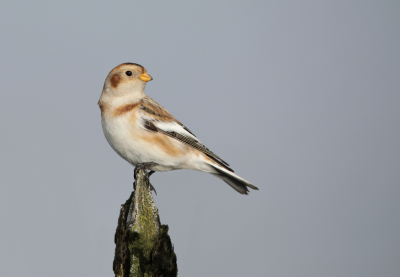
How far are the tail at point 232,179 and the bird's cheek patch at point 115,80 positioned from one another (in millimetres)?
1979

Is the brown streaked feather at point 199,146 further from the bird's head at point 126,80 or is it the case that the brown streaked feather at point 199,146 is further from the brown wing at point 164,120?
the bird's head at point 126,80

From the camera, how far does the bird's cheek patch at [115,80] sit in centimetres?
720

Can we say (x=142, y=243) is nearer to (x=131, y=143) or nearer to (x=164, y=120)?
(x=131, y=143)

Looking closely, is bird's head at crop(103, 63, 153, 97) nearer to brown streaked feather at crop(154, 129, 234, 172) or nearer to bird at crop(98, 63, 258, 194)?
bird at crop(98, 63, 258, 194)

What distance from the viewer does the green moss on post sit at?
606cm

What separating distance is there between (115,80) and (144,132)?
981 mm

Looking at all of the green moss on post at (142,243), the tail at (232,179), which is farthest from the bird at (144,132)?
the green moss on post at (142,243)

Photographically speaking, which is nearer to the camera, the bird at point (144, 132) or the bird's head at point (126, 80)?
the bird at point (144, 132)

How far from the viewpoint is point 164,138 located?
720cm

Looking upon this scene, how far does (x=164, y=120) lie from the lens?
7383mm

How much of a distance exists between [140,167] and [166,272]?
68.4 inches

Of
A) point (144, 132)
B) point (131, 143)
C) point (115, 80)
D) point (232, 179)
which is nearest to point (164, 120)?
point (144, 132)

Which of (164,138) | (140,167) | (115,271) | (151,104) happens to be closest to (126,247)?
(115,271)

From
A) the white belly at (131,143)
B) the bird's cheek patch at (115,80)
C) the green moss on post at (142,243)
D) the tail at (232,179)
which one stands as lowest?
the green moss on post at (142,243)
